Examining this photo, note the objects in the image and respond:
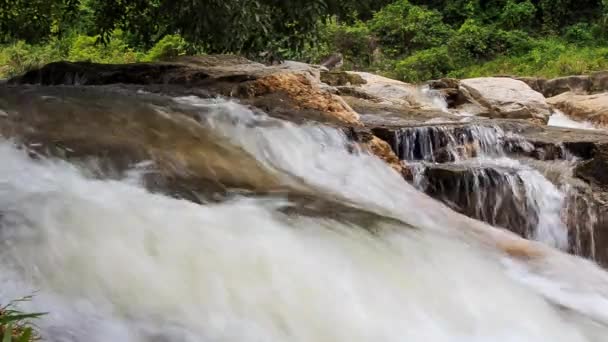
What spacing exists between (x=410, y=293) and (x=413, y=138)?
3807 millimetres

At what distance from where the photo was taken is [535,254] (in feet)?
14.4

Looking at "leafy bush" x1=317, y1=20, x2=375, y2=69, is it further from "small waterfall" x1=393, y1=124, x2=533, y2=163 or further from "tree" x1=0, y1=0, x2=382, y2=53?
"small waterfall" x1=393, y1=124, x2=533, y2=163

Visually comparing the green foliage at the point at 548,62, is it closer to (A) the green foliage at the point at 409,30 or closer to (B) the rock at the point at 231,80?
(A) the green foliage at the point at 409,30

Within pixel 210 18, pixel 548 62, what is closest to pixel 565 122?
pixel 548 62

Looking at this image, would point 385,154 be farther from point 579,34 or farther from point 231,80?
point 579,34

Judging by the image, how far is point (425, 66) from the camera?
19016 mm

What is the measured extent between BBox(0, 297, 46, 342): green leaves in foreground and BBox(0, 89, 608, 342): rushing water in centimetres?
9

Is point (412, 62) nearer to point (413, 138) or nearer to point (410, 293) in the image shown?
point (413, 138)

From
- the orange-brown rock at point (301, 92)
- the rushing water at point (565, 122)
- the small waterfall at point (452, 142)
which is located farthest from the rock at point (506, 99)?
the orange-brown rock at point (301, 92)

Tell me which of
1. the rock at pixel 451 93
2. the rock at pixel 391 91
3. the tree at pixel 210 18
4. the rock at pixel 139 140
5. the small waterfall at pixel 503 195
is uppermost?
the tree at pixel 210 18

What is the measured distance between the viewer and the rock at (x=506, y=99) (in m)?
11.3

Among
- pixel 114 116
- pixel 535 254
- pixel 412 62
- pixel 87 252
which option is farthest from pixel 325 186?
pixel 412 62

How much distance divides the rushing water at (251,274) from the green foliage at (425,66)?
1453 cm

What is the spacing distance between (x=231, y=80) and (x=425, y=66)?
12.1 metres
